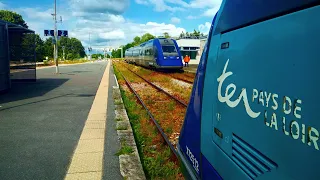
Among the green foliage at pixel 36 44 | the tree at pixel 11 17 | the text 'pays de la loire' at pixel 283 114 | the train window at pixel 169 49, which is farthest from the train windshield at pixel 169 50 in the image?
the tree at pixel 11 17

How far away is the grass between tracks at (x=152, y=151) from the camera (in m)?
4.25

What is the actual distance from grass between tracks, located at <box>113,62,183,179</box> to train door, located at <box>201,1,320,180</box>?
2.13m

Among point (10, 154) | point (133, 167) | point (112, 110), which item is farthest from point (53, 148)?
point (112, 110)

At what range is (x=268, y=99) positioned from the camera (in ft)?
4.99

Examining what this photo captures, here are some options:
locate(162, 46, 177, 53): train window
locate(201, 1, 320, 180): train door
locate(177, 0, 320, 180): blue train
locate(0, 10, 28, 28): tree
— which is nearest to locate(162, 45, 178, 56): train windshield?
locate(162, 46, 177, 53): train window

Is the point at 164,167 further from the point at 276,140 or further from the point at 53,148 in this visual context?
the point at 276,140

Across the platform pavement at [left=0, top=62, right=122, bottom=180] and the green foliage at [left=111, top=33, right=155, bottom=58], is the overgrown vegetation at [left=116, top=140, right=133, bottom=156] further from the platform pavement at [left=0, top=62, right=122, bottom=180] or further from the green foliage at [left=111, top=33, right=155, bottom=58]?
the green foliage at [left=111, top=33, right=155, bottom=58]

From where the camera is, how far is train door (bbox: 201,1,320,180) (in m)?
1.23

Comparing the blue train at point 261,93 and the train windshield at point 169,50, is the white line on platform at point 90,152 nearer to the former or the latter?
the blue train at point 261,93

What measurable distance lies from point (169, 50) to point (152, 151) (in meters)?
18.9

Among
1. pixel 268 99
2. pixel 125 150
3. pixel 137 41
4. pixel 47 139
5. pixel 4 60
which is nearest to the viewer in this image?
pixel 268 99

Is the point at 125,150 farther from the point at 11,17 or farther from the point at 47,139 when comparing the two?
the point at 11,17

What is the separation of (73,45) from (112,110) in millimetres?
168078

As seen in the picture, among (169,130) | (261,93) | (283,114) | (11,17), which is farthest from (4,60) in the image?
(11,17)
